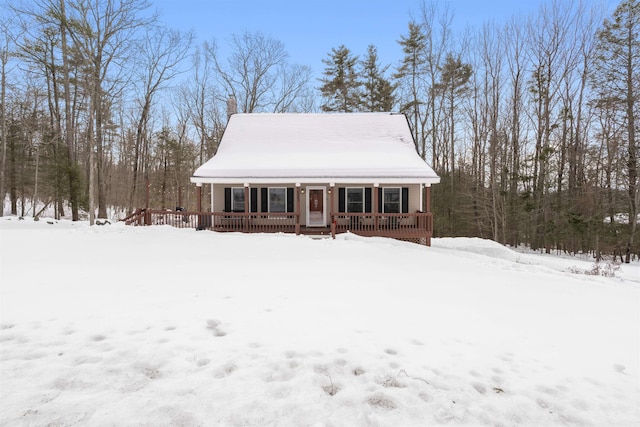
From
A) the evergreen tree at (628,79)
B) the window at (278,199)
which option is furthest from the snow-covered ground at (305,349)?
the evergreen tree at (628,79)

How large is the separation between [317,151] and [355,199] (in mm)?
3040

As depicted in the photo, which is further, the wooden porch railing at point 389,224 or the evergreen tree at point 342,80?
the evergreen tree at point 342,80

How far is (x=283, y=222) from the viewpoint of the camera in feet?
45.1

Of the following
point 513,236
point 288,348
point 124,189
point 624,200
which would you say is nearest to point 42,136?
point 124,189

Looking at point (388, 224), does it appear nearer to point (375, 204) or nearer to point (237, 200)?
point (375, 204)

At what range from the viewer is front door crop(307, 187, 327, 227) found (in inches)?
566

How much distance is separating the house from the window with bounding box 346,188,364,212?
0.04 meters

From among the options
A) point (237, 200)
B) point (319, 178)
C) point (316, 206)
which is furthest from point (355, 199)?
point (237, 200)

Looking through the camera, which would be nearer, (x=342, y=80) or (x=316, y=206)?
(x=316, y=206)

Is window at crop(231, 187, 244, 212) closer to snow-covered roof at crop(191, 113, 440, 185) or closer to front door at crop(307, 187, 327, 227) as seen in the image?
snow-covered roof at crop(191, 113, 440, 185)

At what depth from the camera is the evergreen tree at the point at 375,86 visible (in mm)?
26000

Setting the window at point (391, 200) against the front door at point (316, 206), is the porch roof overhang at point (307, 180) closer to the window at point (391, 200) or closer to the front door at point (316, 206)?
the window at point (391, 200)

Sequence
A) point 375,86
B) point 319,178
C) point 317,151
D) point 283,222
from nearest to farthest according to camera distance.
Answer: point 319,178, point 283,222, point 317,151, point 375,86

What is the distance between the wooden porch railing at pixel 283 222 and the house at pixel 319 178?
0.04m
